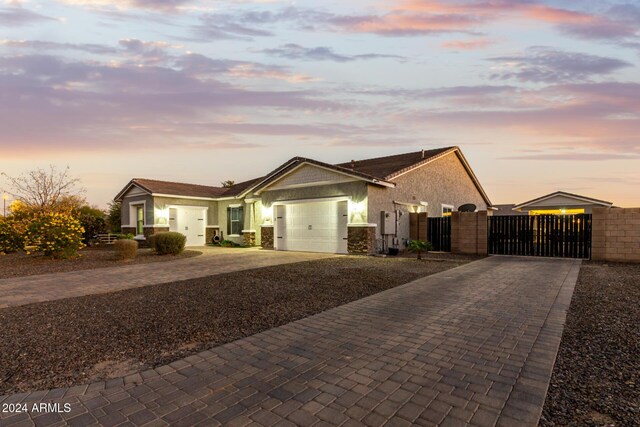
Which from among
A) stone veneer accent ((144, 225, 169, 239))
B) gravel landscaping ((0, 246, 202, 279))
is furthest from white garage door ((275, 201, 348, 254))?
stone veneer accent ((144, 225, 169, 239))

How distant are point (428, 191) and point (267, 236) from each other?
1005 centimetres

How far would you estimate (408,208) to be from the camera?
60.8 ft

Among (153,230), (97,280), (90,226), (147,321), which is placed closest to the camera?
(147,321)

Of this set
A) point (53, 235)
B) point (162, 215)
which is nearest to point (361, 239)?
point (53, 235)

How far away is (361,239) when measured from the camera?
15750 millimetres

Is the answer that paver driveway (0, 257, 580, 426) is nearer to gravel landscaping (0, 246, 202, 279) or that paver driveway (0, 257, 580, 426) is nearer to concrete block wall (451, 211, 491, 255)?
gravel landscaping (0, 246, 202, 279)

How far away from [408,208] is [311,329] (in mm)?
14645

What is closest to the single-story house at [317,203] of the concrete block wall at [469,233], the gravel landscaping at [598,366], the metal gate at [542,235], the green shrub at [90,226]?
the green shrub at [90,226]

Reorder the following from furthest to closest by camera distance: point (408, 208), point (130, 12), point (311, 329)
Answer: point (408, 208) → point (130, 12) → point (311, 329)

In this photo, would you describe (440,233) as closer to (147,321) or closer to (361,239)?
(361,239)

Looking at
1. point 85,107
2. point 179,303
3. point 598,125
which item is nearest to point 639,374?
point 179,303

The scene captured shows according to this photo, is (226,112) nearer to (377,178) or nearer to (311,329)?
(377,178)

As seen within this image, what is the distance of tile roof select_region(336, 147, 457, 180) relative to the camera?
18.8m

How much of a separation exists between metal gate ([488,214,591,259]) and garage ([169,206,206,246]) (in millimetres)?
18639
